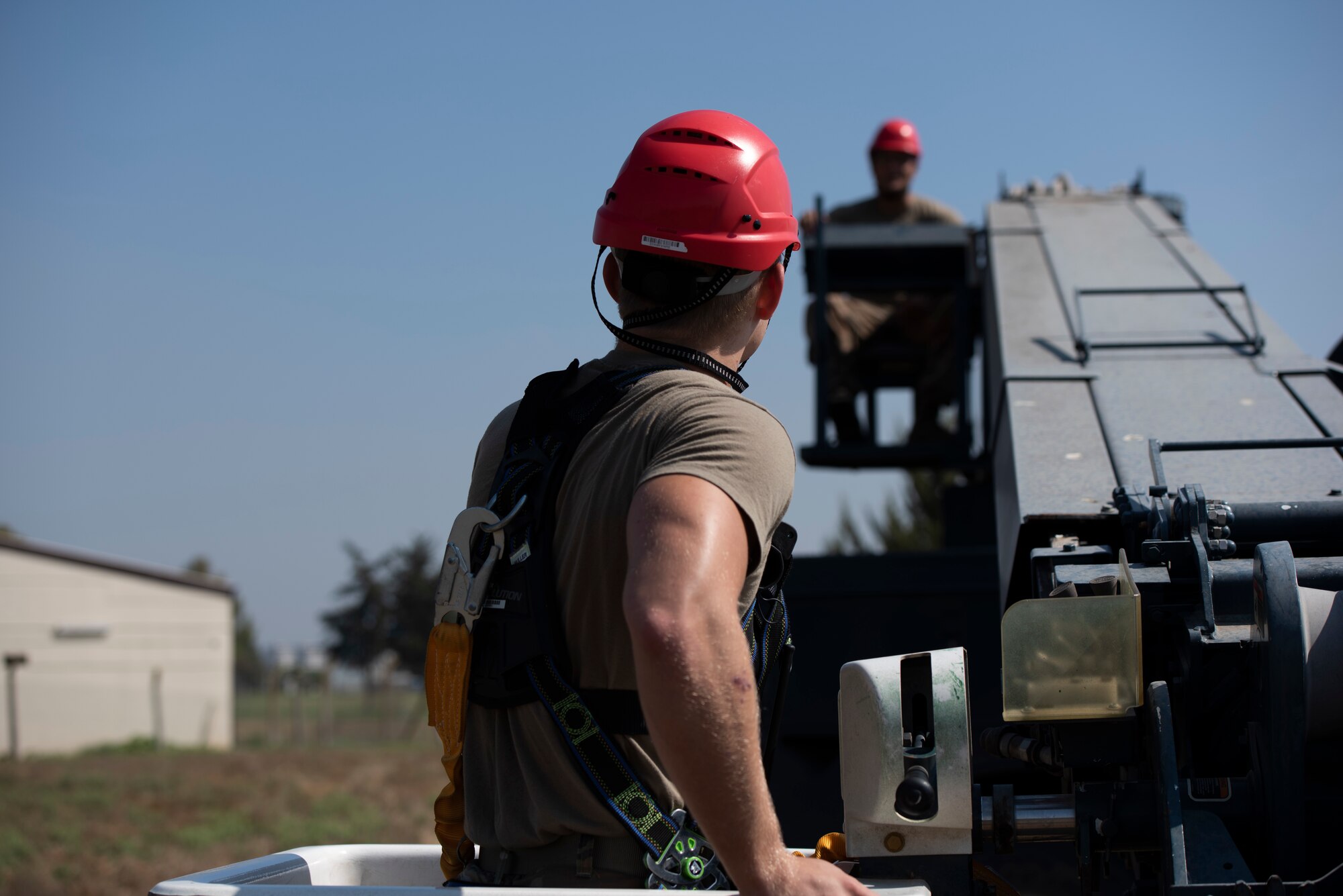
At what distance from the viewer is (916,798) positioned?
81.3 inches

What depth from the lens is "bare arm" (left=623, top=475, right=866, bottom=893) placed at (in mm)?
1697

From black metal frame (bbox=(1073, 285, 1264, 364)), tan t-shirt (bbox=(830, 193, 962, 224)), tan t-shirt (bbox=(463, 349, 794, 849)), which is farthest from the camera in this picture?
tan t-shirt (bbox=(830, 193, 962, 224))

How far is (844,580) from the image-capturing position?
15.5ft

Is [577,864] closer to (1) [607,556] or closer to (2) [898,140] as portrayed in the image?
(1) [607,556]

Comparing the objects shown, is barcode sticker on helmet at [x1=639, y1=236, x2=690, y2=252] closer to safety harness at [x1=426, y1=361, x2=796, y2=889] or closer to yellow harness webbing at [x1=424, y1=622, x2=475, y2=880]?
safety harness at [x1=426, y1=361, x2=796, y2=889]

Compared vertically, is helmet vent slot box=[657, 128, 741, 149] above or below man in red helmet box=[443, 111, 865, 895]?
above

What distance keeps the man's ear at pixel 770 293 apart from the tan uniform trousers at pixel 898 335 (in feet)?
14.5

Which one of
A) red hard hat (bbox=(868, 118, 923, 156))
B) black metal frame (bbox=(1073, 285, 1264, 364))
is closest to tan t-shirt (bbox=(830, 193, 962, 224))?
red hard hat (bbox=(868, 118, 923, 156))

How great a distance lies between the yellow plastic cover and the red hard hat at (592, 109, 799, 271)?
71 cm

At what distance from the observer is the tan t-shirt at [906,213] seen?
809 cm

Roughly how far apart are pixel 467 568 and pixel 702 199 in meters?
0.68

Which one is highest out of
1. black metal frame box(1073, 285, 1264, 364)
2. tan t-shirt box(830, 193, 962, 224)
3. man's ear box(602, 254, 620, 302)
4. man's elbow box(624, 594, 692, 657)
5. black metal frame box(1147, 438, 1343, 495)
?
tan t-shirt box(830, 193, 962, 224)

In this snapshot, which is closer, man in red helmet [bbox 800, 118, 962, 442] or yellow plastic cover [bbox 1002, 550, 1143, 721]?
yellow plastic cover [bbox 1002, 550, 1143, 721]

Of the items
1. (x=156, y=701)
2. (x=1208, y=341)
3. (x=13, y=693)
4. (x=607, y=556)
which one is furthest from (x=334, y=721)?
(x=607, y=556)
